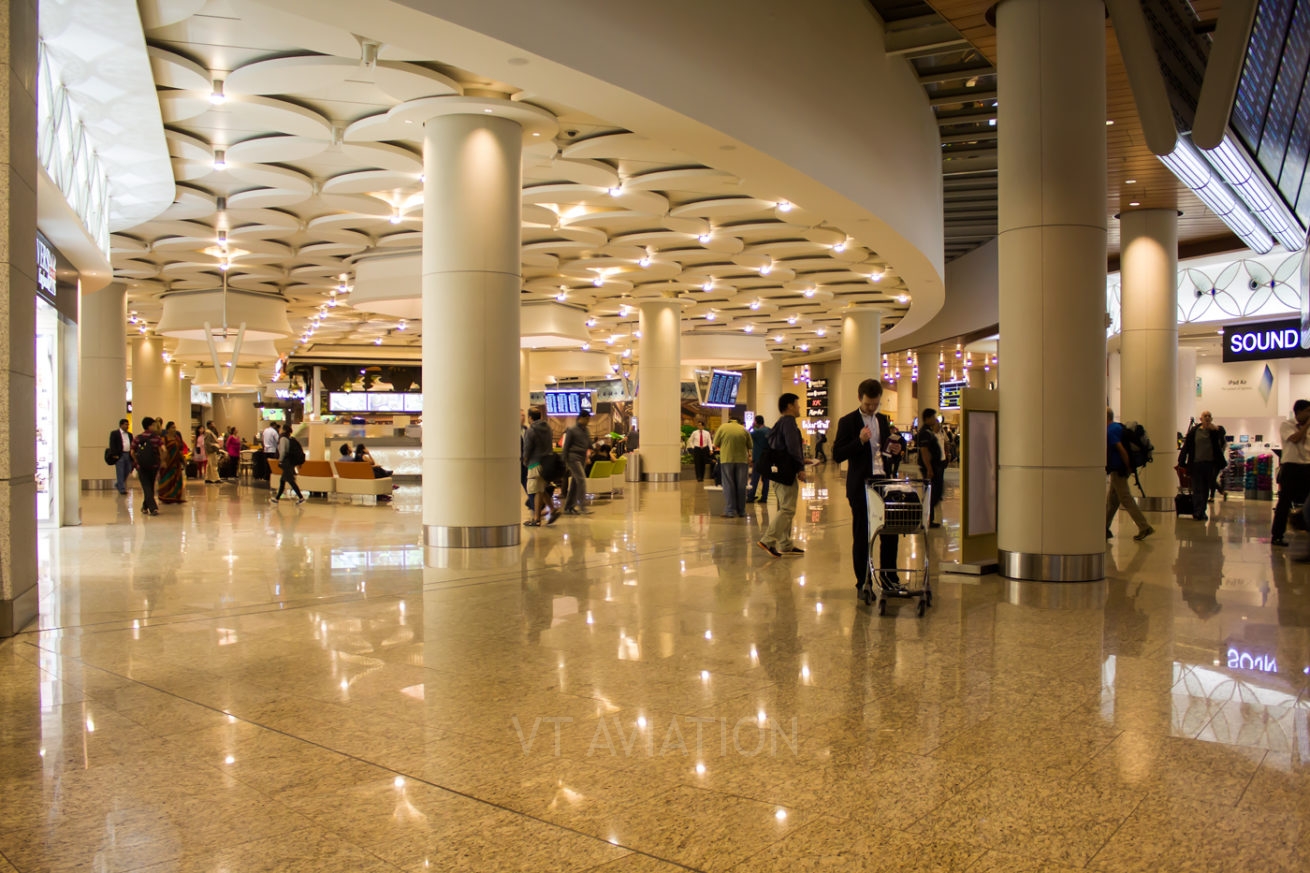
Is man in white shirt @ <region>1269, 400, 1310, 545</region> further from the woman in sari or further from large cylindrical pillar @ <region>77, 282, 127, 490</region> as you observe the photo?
large cylindrical pillar @ <region>77, 282, 127, 490</region>

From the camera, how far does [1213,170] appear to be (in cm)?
1230

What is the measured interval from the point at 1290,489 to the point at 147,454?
1810 centimetres

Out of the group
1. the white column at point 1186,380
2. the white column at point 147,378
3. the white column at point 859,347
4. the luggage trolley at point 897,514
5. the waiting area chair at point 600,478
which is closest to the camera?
the luggage trolley at point 897,514

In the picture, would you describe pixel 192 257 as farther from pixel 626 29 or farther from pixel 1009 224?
pixel 1009 224

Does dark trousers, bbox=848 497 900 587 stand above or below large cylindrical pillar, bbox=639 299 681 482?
below

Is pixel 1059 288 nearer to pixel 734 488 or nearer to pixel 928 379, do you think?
pixel 734 488

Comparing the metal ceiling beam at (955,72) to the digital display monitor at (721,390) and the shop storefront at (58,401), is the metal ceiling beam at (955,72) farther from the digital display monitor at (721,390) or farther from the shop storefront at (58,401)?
the digital display monitor at (721,390)

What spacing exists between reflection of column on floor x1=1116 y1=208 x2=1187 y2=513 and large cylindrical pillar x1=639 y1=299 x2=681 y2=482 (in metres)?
13.6

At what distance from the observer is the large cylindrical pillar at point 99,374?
25406 millimetres

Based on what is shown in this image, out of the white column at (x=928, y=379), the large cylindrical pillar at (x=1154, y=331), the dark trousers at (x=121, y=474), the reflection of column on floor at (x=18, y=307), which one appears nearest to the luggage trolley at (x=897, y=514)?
the reflection of column on floor at (x=18, y=307)

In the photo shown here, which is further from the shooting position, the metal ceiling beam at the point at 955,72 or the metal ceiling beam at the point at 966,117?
the metal ceiling beam at the point at 966,117

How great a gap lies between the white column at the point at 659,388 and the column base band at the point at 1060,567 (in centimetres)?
2031

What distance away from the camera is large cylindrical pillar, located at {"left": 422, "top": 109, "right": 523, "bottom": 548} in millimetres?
11562

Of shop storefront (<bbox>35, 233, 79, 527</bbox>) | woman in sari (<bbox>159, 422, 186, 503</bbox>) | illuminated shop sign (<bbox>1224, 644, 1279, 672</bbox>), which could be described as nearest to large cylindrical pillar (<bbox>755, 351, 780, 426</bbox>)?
woman in sari (<bbox>159, 422, 186, 503</bbox>)
